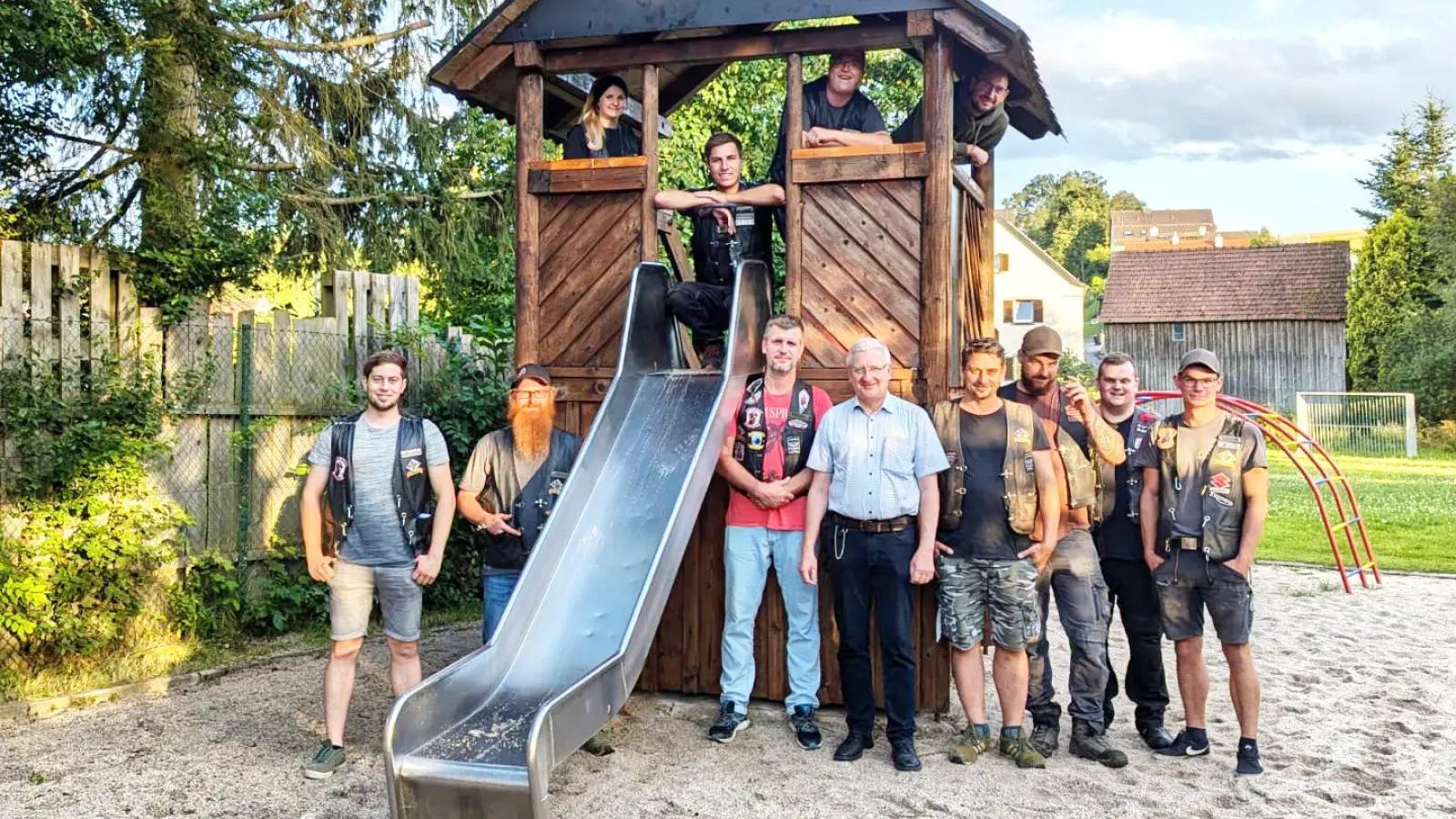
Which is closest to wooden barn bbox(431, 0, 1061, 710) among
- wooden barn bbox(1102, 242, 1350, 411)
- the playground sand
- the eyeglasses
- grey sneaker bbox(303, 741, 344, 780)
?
the eyeglasses

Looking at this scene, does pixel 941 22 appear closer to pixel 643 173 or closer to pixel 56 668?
pixel 643 173

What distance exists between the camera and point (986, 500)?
5.34 meters

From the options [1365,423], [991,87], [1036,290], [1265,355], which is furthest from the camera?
[1036,290]

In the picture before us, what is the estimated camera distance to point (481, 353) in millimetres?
9414

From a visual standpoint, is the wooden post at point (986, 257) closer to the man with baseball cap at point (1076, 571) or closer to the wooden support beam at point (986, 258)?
the wooden support beam at point (986, 258)

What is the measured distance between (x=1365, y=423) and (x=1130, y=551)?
1064 inches

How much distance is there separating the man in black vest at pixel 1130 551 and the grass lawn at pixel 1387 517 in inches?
323

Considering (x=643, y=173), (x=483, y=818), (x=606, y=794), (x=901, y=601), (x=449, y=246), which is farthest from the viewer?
(x=449, y=246)

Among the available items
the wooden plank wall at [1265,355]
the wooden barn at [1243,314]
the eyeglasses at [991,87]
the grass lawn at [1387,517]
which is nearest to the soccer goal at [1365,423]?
the grass lawn at [1387,517]

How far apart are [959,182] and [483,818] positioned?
15.0 feet

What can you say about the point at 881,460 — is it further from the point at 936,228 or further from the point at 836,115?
the point at 836,115

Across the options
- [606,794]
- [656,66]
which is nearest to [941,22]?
[656,66]

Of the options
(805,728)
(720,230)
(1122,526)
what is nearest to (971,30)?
(720,230)

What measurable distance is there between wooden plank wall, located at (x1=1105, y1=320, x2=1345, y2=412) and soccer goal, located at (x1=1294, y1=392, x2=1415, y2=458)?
20.6 ft
